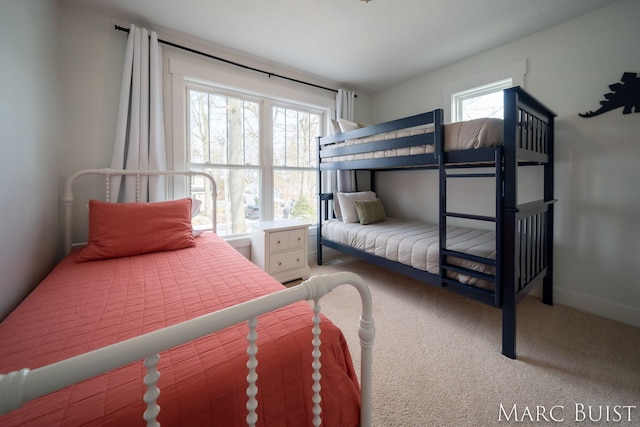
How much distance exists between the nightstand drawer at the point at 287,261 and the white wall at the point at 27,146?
5.41 ft

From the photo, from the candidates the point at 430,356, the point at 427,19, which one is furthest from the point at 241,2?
the point at 430,356

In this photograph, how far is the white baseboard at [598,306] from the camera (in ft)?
6.23

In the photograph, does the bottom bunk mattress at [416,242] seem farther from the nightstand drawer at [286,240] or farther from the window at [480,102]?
the window at [480,102]

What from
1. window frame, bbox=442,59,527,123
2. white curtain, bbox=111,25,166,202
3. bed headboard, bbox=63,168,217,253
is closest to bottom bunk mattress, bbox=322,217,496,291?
window frame, bbox=442,59,527,123

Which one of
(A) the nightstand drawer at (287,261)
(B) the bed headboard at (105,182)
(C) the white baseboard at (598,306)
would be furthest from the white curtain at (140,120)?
(C) the white baseboard at (598,306)

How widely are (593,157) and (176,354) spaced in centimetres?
310

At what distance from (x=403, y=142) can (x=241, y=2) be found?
1683mm

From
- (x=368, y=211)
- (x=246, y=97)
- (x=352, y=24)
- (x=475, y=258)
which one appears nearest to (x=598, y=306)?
(x=475, y=258)

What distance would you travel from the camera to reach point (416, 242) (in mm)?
2096

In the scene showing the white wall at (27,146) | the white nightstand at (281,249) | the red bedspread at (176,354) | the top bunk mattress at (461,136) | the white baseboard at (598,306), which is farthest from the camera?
the white nightstand at (281,249)

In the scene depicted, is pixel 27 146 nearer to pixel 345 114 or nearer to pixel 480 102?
pixel 345 114

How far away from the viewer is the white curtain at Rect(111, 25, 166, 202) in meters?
2.08

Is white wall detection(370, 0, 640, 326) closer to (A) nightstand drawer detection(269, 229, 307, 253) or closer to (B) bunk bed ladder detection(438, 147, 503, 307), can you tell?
(B) bunk bed ladder detection(438, 147, 503, 307)

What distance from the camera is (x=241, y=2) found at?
6.33 feet
